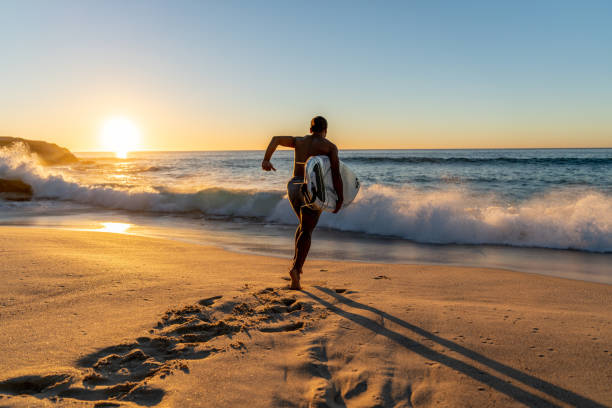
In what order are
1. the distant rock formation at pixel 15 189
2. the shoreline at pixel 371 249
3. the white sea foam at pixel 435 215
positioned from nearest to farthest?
the shoreline at pixel 371 249 → the white sea foam at pixel 435 215 → the distant rock formation at pixel 15 189

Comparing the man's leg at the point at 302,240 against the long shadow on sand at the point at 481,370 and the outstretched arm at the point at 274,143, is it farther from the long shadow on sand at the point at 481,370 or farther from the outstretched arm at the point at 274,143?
the long shadow on sand at the point at 481,370

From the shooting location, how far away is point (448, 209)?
8508 millimetres

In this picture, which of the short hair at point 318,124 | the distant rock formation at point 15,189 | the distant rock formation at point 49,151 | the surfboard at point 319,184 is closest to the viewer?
the surfboard at point 319,184

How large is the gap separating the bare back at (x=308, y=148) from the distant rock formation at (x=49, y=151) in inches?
2062

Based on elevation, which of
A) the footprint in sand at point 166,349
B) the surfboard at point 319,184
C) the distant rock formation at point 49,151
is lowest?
the footprint in sand at point 166,349

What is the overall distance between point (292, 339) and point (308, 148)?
202 centimetres

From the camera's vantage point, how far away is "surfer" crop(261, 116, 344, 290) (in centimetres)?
407

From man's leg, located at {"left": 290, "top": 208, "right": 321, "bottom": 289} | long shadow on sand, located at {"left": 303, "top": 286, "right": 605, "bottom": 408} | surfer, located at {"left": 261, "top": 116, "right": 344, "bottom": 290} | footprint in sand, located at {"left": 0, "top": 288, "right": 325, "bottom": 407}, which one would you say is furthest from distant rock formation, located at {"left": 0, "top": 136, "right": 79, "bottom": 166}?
long shadow on sand, located at {"left": 303, "top": 286, "right": 605, "bottom": 408}

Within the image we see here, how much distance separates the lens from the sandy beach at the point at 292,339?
218 centimetres

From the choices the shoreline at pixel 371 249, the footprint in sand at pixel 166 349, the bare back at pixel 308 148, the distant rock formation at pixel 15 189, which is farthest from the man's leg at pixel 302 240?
the distant rock formation at pixel 15 189

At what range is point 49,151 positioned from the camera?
5047 cm

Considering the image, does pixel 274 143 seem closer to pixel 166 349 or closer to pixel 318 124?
pixel 318 124

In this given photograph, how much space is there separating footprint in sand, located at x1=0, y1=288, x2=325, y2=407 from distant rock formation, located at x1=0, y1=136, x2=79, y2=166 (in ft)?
173

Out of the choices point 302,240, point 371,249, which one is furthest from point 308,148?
point 371,249
